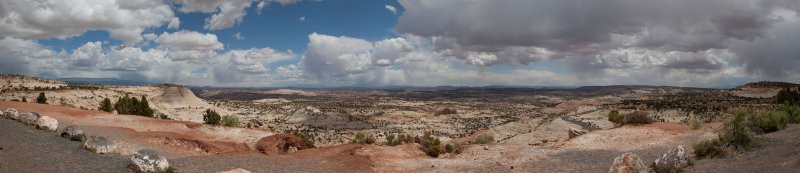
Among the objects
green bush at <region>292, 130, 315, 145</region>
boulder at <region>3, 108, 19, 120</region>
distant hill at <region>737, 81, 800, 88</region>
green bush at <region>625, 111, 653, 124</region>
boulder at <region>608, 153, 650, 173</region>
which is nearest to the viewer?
boulder at <region>608, 153, 650, 173</region>

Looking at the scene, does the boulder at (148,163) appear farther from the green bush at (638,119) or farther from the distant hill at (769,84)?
the distant hill at (769,84)

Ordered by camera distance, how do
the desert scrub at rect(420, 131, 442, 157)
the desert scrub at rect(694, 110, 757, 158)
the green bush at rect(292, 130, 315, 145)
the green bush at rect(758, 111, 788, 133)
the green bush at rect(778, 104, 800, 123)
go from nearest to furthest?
1. the desert scrub at rect(694, 110, 757, 158)
2. the green bush at rect(758, 111, 788, 133)
3. the green bush at rect(778, 104, 800, 123)
4. the desert scrub at rect(420, 131, 442, 157)
5. the green bush at rect(292, 130, 315, 145)

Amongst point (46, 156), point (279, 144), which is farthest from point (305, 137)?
point (46, 156)

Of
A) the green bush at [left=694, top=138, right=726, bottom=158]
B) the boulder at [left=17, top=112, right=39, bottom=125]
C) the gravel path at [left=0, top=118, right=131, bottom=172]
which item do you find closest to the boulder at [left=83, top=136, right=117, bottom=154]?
the gravel path at [left=0, top=118, right=131, bottom=172]

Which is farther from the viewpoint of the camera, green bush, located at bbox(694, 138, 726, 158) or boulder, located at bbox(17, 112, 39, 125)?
boulder, located at bbox(17, 112, 39, 125)

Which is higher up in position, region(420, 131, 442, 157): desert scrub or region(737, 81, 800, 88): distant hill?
region(737, 81, 800, 88): distant hill

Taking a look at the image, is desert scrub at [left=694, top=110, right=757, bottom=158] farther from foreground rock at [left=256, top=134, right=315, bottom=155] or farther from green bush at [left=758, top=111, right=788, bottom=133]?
foreground rock at [left=256, top=134, right=315, bottom=155]

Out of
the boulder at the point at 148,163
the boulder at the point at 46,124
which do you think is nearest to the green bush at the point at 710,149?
the boulder at the point at 148,163
